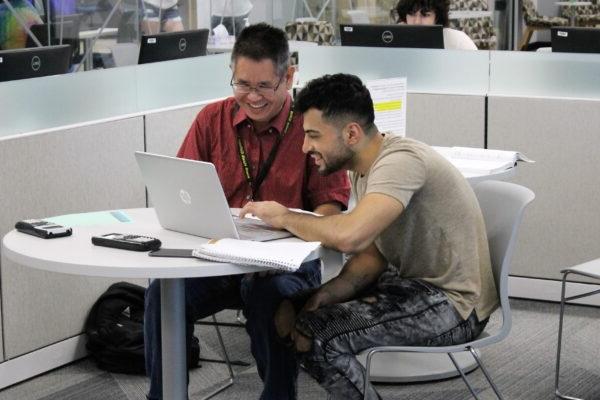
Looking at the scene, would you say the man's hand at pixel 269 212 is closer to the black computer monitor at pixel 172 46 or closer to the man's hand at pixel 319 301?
the man's hand at pixel 319 301

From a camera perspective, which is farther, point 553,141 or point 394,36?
point 394,36

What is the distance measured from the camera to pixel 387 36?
4.82 meters

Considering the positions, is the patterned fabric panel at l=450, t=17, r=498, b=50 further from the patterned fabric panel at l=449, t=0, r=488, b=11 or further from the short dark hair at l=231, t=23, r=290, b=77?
the short dark hair at l=231, t=23, r=290, b=77

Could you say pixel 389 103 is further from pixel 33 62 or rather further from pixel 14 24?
pixel 14 24

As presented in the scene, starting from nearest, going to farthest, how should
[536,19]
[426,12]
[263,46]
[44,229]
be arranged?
[44,229]
[263,46]
[426,12]
[536,19]

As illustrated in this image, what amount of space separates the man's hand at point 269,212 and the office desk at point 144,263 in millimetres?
146

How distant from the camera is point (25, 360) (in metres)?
3.64

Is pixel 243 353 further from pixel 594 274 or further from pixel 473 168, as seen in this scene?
pixel 594 274

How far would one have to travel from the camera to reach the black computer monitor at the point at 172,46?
14.3 feet

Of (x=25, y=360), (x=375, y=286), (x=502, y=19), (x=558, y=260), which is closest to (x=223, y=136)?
(x=375, y=286)

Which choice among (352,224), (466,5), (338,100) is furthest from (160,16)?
(352,224)

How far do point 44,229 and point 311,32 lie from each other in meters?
6.25

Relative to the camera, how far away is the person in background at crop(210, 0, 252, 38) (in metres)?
8.93

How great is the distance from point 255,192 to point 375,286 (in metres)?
0.50
